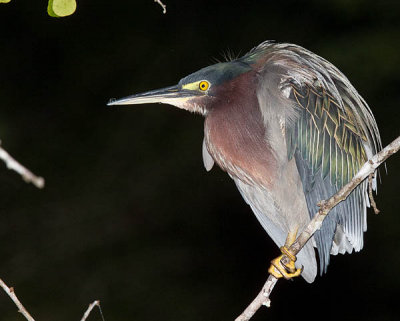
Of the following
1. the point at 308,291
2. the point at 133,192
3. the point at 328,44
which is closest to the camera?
the point at 328,44

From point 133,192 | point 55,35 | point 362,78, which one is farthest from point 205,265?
point 55,35

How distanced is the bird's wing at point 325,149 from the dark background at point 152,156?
2.10 m

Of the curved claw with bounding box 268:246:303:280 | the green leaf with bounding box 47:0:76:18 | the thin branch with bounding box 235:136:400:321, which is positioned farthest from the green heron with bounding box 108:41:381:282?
the green leaf with bounding box 47:0:76:18

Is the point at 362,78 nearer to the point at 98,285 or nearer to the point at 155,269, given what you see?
the point at 155,269

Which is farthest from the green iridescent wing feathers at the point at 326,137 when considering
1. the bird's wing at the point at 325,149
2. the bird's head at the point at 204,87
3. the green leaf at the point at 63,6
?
the green leaf at the point at 63,6

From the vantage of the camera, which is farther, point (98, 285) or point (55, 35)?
point (55, 35)

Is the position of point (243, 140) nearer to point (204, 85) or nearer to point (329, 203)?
point (204, 85)

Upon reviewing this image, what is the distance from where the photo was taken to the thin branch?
2.06 metres

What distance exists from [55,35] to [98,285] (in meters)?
2.08

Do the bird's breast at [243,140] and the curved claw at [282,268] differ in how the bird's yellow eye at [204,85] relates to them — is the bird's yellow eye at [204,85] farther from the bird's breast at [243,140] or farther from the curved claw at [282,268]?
the curved claw at [282,268]

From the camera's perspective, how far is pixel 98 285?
4953 mm

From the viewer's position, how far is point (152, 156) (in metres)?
5.24

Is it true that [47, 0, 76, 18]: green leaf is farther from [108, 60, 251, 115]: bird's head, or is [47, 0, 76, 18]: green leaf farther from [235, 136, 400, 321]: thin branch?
[108, 60, 251, 115]: bird's head

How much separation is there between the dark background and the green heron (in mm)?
2087
